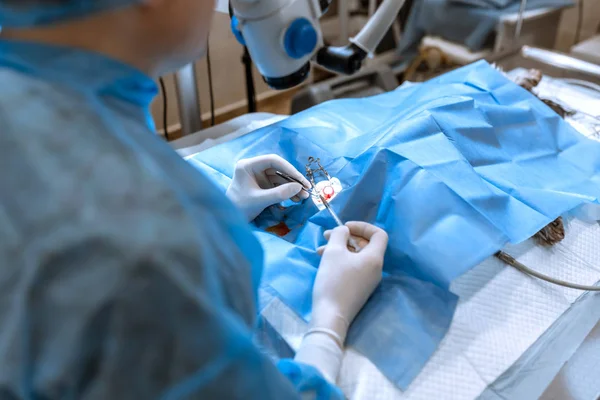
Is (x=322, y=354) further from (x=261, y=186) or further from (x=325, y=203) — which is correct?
(x=261, y=186)

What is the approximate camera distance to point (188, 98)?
1.38 m

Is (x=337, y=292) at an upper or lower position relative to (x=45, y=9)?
lower

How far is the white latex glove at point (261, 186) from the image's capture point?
0.93 metres

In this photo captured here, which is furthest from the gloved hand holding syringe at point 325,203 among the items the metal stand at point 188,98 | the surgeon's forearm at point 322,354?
the metal stand at point 188,98

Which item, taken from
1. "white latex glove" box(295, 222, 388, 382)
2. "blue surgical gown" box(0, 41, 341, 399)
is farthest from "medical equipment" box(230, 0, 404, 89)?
"blue surgical gown" box(0, 41, 341, 399)

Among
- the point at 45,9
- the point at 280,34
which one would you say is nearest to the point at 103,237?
the point at 45,9

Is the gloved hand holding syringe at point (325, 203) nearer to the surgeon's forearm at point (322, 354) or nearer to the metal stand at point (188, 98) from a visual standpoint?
the surgeon's forearm at point (322, 354)

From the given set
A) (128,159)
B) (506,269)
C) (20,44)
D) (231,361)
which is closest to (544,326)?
(506,269)

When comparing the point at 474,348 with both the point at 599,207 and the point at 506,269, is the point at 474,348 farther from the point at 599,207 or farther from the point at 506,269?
the point at 599,207

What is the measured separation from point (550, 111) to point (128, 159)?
1.08 metres

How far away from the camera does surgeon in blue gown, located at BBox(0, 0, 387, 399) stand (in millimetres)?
377

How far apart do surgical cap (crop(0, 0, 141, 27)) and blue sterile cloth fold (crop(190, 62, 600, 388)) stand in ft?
1.66

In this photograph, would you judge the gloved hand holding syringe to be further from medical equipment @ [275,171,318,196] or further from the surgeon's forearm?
the surgeon's forearm

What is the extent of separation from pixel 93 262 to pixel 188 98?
3.50 ft
